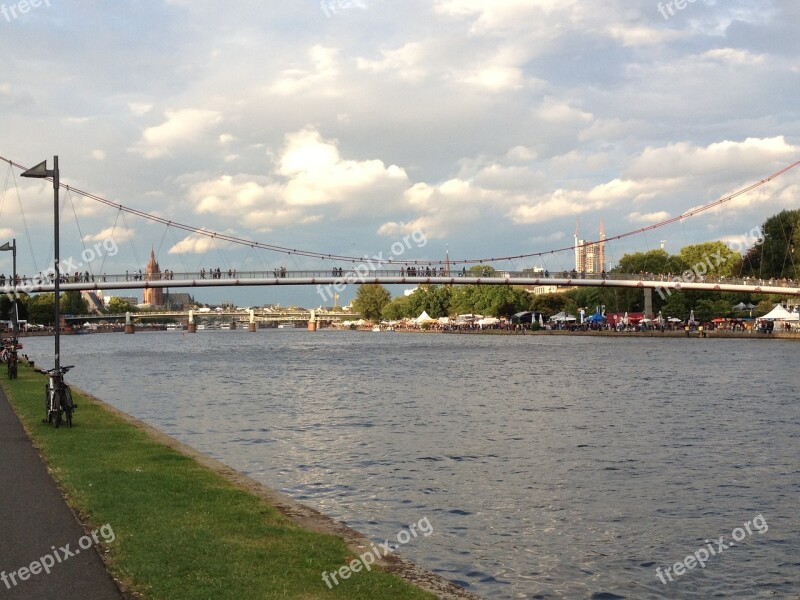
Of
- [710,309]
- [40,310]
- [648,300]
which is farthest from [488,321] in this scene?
[40,310]

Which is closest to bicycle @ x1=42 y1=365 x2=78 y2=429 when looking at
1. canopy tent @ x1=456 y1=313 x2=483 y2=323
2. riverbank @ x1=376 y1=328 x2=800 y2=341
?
riverbank @ x1=376 y1=328 x2=800 y2=341

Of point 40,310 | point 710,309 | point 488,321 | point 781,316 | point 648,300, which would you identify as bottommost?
point 488,321

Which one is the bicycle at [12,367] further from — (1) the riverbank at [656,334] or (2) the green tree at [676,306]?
(2) the green tree at [676,306]

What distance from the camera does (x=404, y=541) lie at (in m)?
12.4

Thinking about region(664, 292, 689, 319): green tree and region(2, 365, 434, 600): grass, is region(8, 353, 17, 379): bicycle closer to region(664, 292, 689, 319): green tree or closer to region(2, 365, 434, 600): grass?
region(2, 365, 434, 600): grass

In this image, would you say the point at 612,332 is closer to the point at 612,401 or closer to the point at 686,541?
the point at 612,401

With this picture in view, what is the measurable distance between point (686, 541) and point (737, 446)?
974 centimetres

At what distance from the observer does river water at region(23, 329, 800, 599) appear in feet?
37.6

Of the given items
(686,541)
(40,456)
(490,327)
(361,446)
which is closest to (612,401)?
(361,446)

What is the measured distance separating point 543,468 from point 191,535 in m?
10.2

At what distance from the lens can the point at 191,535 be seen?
9930mm

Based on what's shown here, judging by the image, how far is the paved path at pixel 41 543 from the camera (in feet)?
25.4

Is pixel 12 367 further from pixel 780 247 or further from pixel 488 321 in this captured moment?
pixel 488 321

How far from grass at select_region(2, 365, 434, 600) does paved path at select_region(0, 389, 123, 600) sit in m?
0.22
